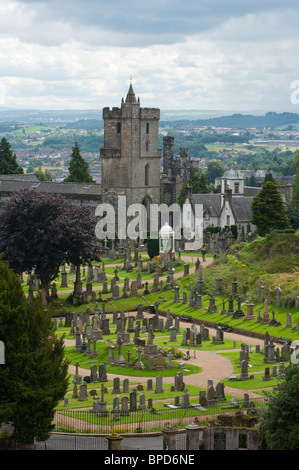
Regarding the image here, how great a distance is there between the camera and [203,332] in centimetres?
5309

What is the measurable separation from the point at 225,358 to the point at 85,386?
32.5 feet

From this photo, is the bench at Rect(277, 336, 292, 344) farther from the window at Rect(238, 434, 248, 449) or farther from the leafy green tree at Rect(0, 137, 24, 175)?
the leafy green tree at Rect(0, 137, 24, 175)

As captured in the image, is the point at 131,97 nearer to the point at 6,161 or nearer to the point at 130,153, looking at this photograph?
the point at 130,153

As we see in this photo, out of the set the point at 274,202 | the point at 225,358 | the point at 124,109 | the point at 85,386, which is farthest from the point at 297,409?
the point at 124,109

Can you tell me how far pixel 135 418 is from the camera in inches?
1454

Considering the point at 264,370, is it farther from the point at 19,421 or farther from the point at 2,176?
the point at 2,176

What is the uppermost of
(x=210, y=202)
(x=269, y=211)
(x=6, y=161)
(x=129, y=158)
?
(x=129, y=158)

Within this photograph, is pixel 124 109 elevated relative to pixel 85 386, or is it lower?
elevated

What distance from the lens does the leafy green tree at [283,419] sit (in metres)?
32.2

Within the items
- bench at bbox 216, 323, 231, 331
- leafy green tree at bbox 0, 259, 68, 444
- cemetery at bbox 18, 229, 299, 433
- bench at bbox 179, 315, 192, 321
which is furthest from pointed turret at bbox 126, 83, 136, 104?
leafy green tree at bbox 0, 259, 68, 444

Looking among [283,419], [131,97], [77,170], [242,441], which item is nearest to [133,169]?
[131,97]

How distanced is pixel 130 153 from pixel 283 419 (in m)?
65.4

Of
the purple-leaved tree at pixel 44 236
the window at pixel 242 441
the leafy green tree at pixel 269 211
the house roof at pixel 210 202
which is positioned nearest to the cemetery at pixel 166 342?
the window at pixel 242 441

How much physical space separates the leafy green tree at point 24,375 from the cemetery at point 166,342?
109 inches
